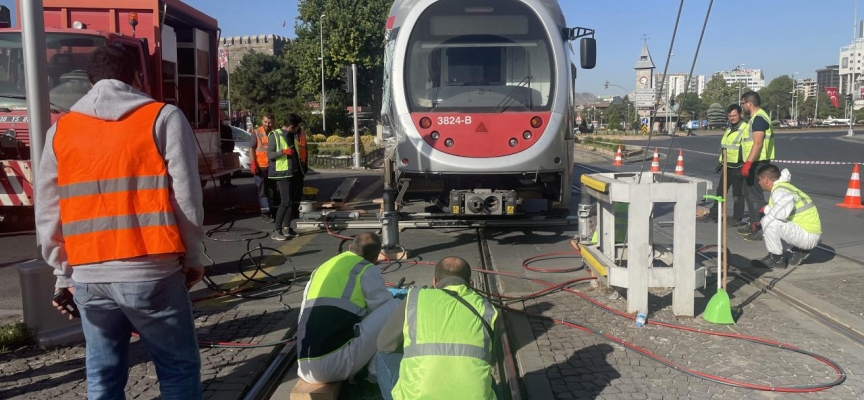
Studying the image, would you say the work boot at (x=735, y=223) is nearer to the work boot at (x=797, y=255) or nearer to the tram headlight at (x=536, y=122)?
→ the work boot at (x=797, y=255)

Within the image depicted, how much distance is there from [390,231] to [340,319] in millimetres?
4018

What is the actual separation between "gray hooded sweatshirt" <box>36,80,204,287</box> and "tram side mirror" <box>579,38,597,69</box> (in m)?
6.81

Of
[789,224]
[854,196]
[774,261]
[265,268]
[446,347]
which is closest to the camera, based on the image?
[446,347]

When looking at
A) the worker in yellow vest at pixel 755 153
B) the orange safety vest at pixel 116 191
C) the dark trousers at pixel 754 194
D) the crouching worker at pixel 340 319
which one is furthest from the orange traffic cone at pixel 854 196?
the orange safety vest at pixel 116 191

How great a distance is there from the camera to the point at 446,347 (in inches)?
127

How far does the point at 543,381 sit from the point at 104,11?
8406mm

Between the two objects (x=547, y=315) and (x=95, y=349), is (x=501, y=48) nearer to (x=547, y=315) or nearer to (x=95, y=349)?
(x=547, y=315)

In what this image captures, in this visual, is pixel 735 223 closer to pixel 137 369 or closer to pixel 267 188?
pixel 267 188

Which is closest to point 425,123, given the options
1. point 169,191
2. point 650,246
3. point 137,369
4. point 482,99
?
point 482,99

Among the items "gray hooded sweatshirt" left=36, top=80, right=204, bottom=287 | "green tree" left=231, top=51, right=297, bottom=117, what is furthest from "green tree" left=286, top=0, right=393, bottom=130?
"gray hooded sweatshirt" left=36, top=80, right=204, bottom=287

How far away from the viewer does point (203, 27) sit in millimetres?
12125

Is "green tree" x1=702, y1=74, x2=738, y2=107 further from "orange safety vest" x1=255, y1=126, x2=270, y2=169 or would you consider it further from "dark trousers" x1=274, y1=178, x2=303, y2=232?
"dark trousers" x1=274, y1=178, x2=303, y2=232

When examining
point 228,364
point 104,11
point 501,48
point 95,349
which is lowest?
point 228,364

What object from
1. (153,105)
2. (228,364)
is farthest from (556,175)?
(153,105)
